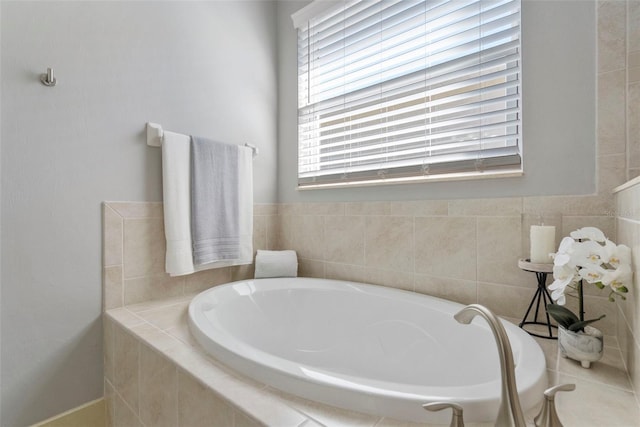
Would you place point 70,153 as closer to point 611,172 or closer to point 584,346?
point 584,346

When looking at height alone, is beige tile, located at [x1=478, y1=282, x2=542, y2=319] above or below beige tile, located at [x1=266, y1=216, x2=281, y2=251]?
below

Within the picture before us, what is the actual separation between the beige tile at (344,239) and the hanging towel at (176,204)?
29.8 inches

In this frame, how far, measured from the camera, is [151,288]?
1.49 meters

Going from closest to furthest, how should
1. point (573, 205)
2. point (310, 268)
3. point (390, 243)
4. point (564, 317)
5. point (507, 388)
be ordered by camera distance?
point (507, 388), point (564, 317), point (573, 205), point (390, 243), point (310, 268)

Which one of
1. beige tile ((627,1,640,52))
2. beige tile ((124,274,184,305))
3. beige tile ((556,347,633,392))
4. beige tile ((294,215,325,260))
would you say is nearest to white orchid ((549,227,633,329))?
beige tile ((556,347,633,392))

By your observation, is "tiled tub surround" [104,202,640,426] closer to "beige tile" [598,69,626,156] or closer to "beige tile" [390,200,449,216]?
"beige tile" [390,200,449,216]

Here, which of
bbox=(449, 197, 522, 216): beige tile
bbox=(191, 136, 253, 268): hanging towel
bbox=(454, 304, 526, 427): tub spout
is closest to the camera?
bbox=(454, 304, 526, 427): tub spout

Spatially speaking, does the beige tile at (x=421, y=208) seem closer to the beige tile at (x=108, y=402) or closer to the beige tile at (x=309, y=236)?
the beige tile at (x=309, y=236)

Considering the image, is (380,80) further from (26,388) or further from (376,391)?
(26,388)

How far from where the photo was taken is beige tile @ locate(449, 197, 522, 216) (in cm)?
123

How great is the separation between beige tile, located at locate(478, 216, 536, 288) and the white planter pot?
350 mm

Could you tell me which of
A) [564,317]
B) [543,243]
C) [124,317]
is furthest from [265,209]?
[564,317]

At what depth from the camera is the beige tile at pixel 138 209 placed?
1.38 metres

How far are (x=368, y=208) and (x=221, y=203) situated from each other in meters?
0.80
